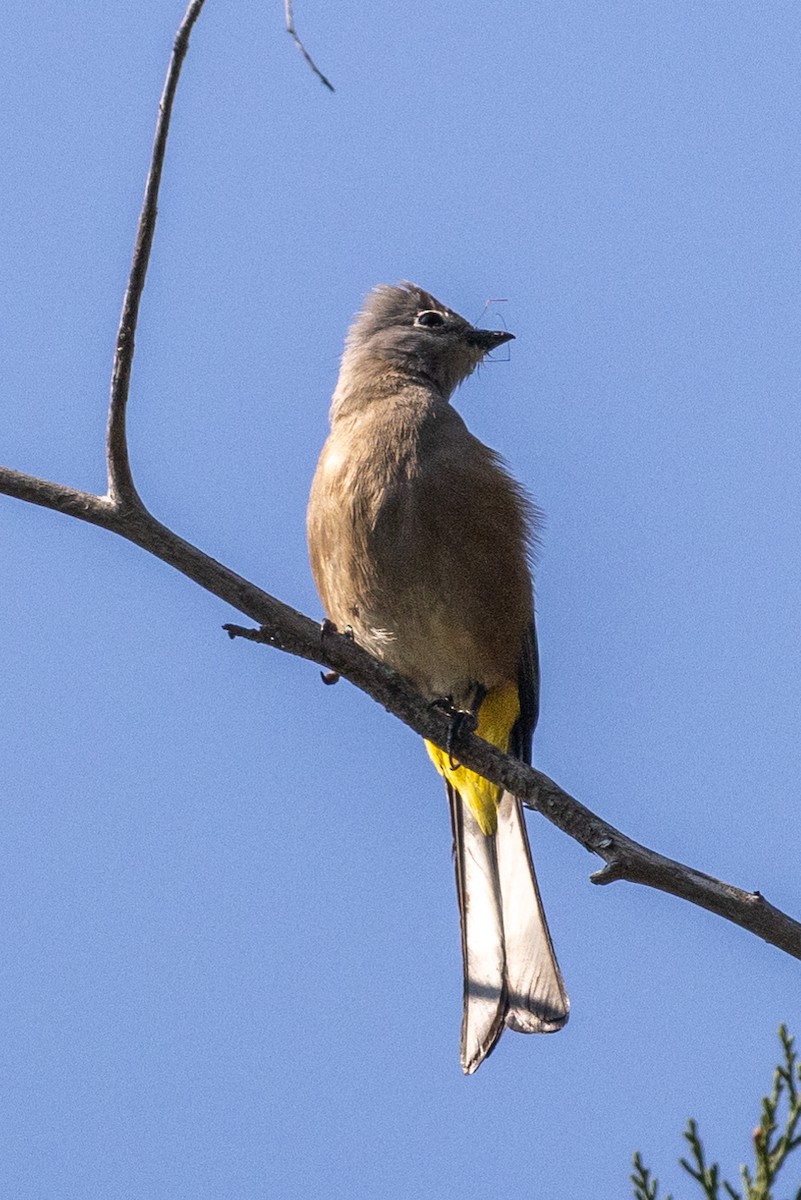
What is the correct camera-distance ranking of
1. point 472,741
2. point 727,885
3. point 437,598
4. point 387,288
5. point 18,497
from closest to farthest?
point 727,885 → point 18,497 → point 472,741 → point 437,598 → point 387,288

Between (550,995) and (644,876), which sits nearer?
(644,876)

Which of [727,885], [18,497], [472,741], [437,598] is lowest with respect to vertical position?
[727,885]

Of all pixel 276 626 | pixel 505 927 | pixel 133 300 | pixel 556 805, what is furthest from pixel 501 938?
pixel 133 300

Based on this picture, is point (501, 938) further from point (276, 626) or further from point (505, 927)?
point (276, 626)

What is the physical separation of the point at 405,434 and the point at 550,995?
8.32 feet

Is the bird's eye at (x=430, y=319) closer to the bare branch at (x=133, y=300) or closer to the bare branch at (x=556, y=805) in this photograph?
the bare branch at (x=556, y=805)

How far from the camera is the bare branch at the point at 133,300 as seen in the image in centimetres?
430

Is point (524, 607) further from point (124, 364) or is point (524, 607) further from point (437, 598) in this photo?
point (124, 364)

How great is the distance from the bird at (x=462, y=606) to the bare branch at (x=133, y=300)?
78.5 inches

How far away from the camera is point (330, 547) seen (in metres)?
6.88

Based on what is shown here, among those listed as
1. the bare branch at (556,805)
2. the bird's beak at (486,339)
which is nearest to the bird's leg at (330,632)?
the bare branch at (556,805)

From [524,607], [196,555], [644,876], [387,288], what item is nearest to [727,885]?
[644,876]

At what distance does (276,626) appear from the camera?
4.93m

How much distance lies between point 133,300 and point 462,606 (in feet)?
8.78
